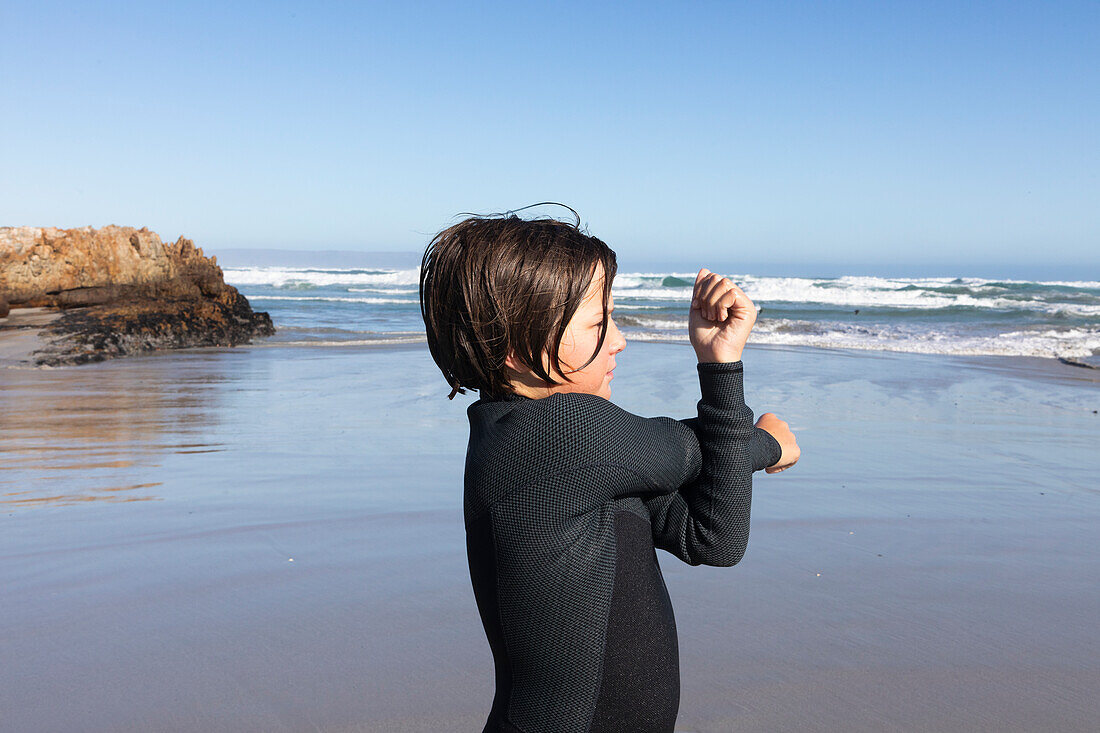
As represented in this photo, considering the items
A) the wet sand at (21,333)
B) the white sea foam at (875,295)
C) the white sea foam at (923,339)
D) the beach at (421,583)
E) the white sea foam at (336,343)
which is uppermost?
the white sea foam at (875,295)

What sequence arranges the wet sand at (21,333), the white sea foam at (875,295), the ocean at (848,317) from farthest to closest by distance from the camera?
the white sea foam at (875,295) → the ocean at (848,317) → the wet sand at (21,333)

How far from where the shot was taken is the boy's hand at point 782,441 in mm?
1408

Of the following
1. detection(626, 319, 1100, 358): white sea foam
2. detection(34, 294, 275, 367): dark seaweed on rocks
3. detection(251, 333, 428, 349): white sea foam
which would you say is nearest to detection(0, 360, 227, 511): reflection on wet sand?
detection(34, 294, 275, 367): dark seaweed on rocks

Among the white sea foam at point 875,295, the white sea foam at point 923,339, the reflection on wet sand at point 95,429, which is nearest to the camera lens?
the reflection on wet sand at point 95,429

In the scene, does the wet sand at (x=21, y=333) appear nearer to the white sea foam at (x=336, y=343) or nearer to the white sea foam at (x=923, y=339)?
the white sea foam at (x=336, y=343)

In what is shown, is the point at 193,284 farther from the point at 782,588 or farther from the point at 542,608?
the point at 542,608

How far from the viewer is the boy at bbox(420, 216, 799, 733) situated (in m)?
1.22

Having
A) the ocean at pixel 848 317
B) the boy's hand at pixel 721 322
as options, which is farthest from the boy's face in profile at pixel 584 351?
the ocean at pixel 848 317

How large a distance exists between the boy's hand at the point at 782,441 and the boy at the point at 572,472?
30mm

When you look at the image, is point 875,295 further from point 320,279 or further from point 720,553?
point 720,553

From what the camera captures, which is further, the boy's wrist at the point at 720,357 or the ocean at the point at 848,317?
the ocean at the point at 848,317

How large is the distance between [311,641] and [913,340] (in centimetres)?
1581

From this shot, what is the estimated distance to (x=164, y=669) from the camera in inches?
104

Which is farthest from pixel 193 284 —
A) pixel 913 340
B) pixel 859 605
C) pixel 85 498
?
pixel 859 605
